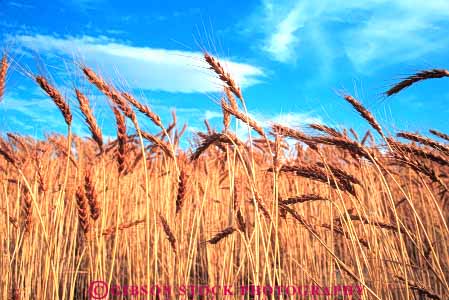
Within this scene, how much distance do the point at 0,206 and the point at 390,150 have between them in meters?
3.46

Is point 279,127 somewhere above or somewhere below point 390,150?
above

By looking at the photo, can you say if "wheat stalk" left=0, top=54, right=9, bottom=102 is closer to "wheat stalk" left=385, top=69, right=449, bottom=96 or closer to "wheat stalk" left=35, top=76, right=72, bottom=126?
"wheat stalk" left=35, top=76, right=72, bottom=126

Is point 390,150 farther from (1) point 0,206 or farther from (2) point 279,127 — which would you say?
(1) point 0,206

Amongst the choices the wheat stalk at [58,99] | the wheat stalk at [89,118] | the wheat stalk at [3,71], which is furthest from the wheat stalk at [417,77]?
the wheat stalk at [3,71]

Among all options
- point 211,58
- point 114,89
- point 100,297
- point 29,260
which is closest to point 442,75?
point 211,58

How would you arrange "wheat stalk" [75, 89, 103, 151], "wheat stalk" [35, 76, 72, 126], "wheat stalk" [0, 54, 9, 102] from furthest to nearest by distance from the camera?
"wheat stalk" [0, 54, 9, 102]
"wheat stalk" [75, 89, 103, 151]
"wheat stalk" [35, 76, 72, 126]

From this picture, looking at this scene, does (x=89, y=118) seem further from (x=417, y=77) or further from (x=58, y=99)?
(x=417, y=77)

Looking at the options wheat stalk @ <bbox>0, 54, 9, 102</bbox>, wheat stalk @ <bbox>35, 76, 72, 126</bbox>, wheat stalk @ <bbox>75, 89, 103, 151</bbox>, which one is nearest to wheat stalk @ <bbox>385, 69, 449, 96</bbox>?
wheat stalk @ <bbox>75, 89, 103, 151</bbox>

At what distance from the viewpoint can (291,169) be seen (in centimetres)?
213

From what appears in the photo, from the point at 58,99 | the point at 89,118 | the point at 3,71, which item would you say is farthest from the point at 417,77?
the point at 3,71

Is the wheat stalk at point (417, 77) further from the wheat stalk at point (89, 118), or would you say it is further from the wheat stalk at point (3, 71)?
the wheat stalk at point (3, 71)

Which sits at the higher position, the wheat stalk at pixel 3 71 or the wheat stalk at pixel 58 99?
the wheat stalk at pixel 3 71

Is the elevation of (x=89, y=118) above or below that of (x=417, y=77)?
below

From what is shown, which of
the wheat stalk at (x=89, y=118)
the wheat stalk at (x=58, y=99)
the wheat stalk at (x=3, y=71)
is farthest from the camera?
the wheat stalk at (x=3, y=71)
